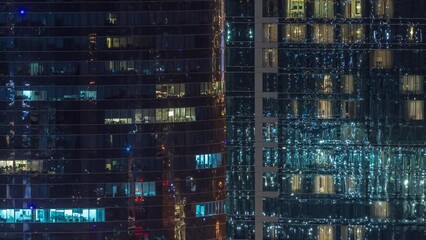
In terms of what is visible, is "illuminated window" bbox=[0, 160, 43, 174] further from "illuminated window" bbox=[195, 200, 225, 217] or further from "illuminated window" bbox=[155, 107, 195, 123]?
"illuminated window" bbox=[195, 200, 225, 217]


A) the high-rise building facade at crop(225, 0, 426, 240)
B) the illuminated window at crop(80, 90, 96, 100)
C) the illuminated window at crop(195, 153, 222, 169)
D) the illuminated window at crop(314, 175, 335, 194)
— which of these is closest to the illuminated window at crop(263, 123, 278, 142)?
the high-rise building facade at crop(225, 0, 426, 240)

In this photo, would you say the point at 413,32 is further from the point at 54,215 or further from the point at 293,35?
the point at 54,215

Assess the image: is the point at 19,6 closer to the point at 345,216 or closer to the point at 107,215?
the point at 107,215

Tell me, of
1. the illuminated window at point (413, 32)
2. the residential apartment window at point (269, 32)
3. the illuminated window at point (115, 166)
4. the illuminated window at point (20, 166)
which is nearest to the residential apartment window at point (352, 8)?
the illuminated window at point (413, 32)

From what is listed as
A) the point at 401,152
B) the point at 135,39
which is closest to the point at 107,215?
the point at 135,39

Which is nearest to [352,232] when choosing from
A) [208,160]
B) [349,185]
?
[349,185]

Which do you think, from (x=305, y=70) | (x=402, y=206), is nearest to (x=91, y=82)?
(x=305, y=70)

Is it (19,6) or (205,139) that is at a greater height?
(19,6)
